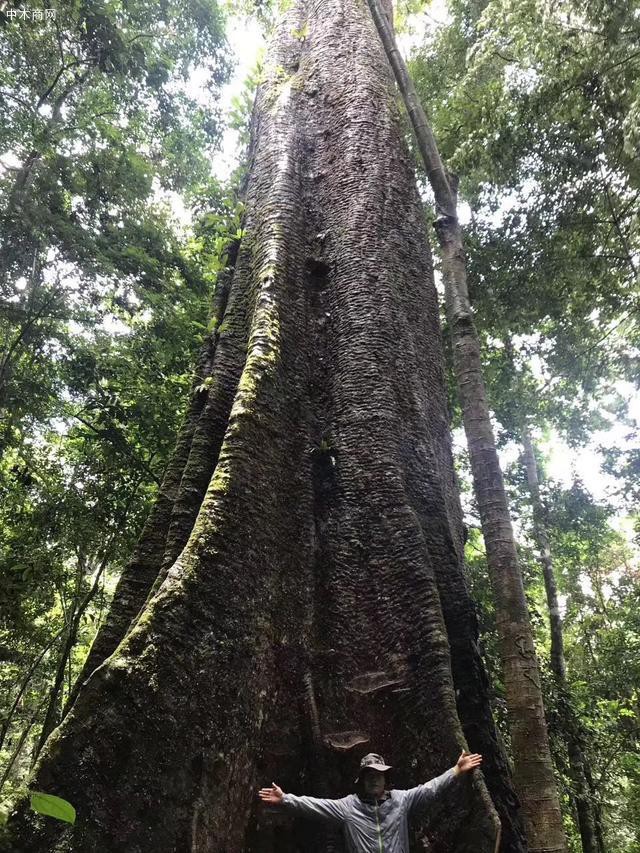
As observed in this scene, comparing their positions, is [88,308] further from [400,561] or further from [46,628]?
[400,561]

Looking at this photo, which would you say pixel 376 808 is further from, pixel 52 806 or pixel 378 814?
pixel 52 806

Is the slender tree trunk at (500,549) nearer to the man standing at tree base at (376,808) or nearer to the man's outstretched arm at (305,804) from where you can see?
the man standing at tree base at (376,808)

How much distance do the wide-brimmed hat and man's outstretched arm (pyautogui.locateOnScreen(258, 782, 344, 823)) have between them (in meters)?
0.14

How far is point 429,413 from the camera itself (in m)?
3.26

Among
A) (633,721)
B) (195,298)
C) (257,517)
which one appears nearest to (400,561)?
(257,517)

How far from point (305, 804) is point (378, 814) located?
0.25 metres

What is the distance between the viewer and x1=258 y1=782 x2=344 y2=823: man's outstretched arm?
190 cm

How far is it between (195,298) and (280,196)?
13.4ft

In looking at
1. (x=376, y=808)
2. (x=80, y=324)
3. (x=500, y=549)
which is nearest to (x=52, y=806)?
(x=376, y=808)

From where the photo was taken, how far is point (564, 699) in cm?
623

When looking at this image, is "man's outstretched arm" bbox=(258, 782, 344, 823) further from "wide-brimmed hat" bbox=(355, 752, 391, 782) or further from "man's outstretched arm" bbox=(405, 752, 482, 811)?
"man's outstretched arm" bbox=(405, 752, 482, 811)

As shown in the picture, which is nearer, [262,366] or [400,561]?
[400,561]

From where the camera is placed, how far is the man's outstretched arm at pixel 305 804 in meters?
1.90

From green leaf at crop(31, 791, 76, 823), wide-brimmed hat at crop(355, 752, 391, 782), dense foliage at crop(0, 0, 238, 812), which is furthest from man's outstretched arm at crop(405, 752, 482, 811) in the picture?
dense foliage at crop(0, 0, 238, 812)
